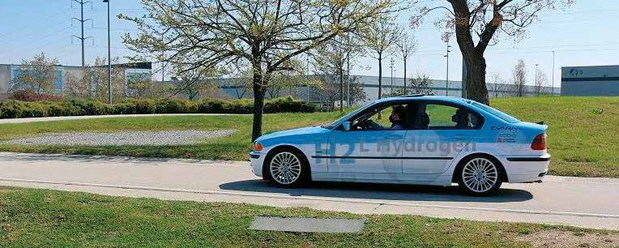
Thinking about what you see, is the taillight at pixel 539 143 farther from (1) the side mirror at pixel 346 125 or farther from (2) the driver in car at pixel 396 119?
(1) the side mirror at pixel 346 125

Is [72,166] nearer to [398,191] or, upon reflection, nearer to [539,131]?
[398,191]

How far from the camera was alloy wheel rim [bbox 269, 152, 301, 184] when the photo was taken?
10.1 meters

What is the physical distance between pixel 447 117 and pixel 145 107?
1491 inches

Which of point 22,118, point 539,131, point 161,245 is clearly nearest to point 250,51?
point 539,131

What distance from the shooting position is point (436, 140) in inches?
368

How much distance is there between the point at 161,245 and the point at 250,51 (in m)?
12.1

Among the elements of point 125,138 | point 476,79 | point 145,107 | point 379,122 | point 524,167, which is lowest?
point 125,138

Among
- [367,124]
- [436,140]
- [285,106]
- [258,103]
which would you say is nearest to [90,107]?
[285,106]

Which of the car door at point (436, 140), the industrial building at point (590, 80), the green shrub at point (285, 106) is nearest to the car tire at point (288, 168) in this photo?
the car door at point (436, 140)

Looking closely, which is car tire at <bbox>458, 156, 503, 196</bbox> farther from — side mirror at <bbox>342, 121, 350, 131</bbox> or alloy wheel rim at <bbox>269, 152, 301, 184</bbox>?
alloy wheel rim at <bbox>269, 152, 301, 184</bbox>

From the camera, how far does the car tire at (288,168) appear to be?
10047 millimetres

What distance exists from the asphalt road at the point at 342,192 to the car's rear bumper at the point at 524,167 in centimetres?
31

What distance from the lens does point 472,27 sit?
17578 mm

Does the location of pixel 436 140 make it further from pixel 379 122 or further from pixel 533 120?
pixel 533 120
